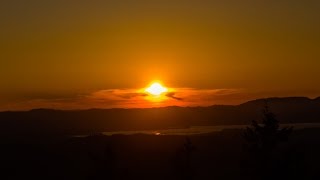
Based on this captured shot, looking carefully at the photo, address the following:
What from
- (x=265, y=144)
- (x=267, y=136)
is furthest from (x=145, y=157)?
(x=265, y=144)

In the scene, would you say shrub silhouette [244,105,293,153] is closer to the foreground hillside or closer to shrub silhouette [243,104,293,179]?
shrub silhouette [243,104,293,179]

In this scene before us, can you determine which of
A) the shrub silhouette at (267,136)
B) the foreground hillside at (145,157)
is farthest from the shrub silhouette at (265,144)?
the foreground hillside at (145,157)

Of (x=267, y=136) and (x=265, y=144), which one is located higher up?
(x=267, y=136)

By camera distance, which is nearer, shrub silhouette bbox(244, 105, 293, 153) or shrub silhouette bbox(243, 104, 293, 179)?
shrub silhouette bbox(243, 104, 293, 179)

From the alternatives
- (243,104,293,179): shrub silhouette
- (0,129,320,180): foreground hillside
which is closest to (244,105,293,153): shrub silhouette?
(243,104,293,179): shrub silhouette

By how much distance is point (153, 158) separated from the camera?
474 ft

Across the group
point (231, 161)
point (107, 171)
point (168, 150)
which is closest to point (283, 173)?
point (107, 171)

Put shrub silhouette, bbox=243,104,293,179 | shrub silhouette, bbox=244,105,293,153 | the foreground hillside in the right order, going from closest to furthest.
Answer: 1. shrub silhouette, bbox=243,104,293,179
2. shrub silhouette, bbox=244,105,293,153
3. the foreground hillside

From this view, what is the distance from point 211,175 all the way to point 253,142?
7468 centimetres

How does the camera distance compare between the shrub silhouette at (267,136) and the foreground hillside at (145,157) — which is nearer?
the shrub silhouette at (267,136)

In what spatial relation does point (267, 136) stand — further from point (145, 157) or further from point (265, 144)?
point (145, 157)

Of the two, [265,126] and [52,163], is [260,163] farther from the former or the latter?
[52,163]

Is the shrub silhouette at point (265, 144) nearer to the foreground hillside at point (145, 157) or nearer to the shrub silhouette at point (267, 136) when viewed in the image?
the shrub silhouette at point (267, 136)

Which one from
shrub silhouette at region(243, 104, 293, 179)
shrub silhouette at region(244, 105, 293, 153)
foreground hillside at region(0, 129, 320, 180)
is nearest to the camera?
shrub silhouette at region(243, 104, 293, 179)
